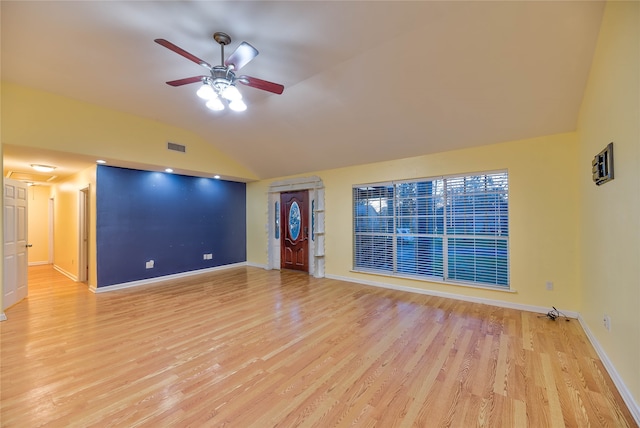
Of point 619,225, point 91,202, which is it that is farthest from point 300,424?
point 91,202

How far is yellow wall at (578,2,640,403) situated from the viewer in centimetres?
177

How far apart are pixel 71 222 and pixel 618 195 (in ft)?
29.0

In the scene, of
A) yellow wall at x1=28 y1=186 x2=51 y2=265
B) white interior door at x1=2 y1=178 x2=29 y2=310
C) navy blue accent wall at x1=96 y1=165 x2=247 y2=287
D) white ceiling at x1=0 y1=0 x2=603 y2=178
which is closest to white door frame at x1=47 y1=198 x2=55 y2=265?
yellow wall at x1=28 y1=186 x2=51 y2=265

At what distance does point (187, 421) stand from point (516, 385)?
243 centimetres

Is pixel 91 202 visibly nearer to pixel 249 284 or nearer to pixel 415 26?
pixel 249 284

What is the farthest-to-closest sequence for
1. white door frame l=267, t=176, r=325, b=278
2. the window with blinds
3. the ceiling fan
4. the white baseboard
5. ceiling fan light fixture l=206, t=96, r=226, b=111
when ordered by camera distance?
white door frame l=267, t=176, r=325, b=278 → the white baseboard → the window with blinds → ceiling fan light fixture l=206, t=96, r=226, b=111 → the ceiling fan

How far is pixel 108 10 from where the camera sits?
2.29 meters

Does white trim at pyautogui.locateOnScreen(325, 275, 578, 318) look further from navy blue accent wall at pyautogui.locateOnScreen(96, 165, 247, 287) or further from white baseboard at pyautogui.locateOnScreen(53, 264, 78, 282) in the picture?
white baseboard at pyautogui.locateOnScreen(53, 264, 78, 282)

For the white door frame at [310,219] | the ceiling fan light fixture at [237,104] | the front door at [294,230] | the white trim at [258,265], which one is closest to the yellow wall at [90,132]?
the white door frame at [310,219]

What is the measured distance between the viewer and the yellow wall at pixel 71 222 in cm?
492

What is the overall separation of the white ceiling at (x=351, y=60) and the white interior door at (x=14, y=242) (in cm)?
181

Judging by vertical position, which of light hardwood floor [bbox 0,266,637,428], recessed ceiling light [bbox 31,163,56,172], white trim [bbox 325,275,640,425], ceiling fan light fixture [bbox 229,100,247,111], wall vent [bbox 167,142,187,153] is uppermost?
wall vent [bbox 167,142,187,153]

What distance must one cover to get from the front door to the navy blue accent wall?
1281 mm

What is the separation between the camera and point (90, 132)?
13.6 ft
